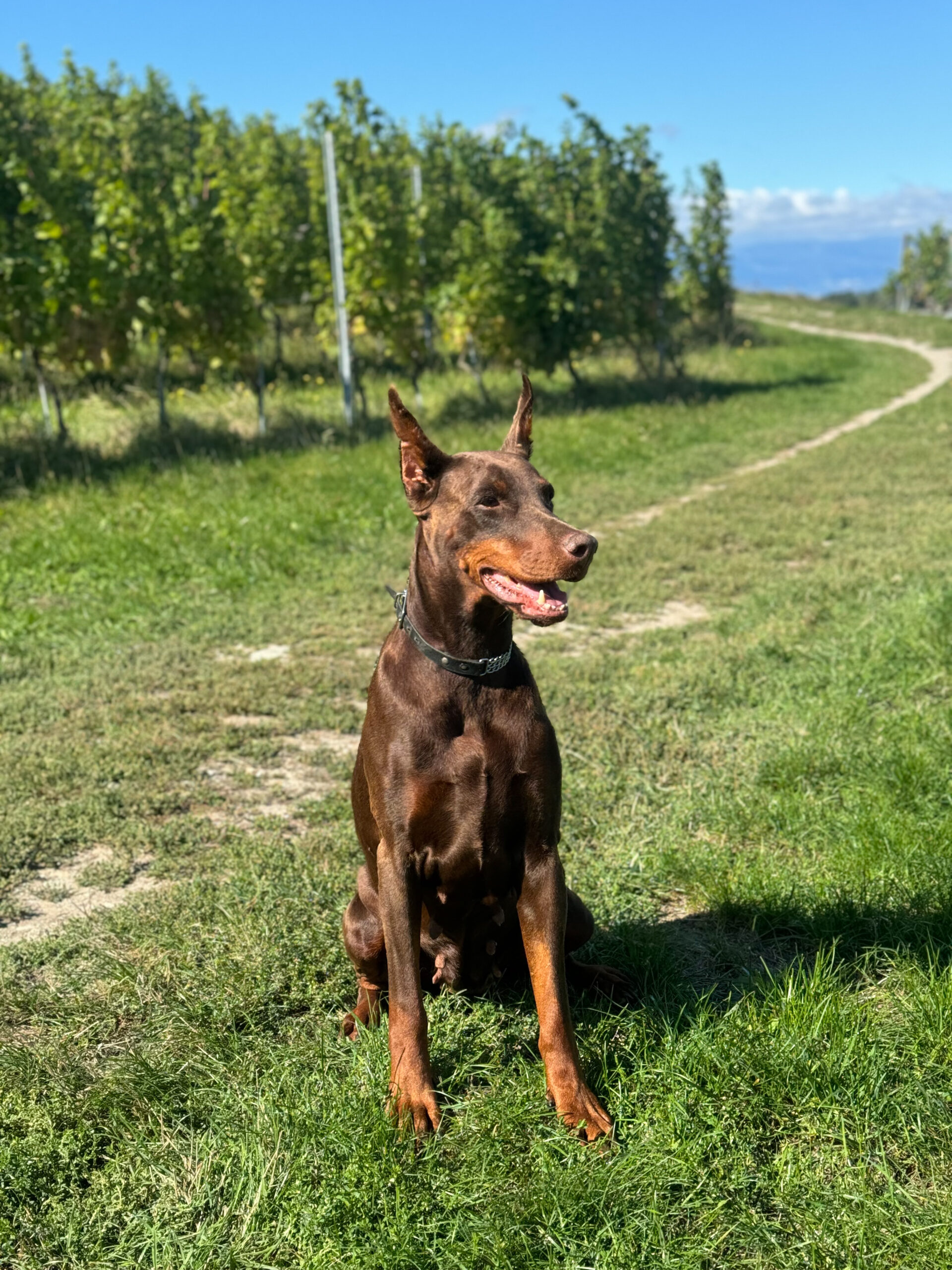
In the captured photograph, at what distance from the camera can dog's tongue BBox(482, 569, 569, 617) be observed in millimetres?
2414

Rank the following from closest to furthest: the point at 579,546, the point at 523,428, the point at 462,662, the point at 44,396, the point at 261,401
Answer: the point at 579,546, the point at 462,662, the point at 523,428, the point at 44,396, the point at 261,401

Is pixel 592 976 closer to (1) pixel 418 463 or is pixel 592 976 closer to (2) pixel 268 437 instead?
(1) pixel 418 463

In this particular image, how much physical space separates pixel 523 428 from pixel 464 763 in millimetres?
929

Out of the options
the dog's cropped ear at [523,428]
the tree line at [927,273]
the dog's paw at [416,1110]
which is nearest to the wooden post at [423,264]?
the dog's cropped ear at [523,428]

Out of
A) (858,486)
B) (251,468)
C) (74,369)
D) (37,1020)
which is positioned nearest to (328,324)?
(74,369)

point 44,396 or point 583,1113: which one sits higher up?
point 44,396

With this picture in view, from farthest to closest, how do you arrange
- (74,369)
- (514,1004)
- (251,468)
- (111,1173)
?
1. (74,369)
2. (251,468)
3. (514,1004)
4. (111,1173)

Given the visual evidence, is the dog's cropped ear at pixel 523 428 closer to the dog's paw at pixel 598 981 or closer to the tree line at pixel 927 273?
the dog's paw at pixel 598 981

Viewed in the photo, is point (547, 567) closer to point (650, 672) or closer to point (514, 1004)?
point (514, 1004)

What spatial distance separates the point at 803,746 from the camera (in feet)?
16.2

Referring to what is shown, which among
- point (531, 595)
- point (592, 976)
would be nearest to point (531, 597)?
point (531, 595)

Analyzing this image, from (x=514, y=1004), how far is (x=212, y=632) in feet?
15.7

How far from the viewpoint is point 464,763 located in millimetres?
2582

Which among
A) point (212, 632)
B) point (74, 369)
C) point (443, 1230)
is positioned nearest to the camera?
point (443, 1230)
